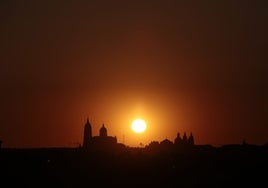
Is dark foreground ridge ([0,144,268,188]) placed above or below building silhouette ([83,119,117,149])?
below

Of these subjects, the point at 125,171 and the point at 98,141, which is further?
the point at 98,141

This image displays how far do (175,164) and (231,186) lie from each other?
90.9 feet

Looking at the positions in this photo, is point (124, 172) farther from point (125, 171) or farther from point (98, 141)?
point (98, 141)

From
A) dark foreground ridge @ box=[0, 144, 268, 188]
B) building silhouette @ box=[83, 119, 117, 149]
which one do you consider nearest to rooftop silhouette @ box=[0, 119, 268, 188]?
dark foreground ridge @ box=[0, 144, 268, 188]

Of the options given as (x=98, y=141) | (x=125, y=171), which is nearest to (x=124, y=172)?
(x=125, y=171)

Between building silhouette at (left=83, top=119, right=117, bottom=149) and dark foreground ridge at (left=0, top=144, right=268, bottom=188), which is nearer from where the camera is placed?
dark foreground ridge at (left=0, top=144, right=268, bottom=188)

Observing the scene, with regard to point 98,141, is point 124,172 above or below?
below

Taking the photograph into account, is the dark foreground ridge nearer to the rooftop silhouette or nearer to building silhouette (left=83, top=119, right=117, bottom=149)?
the rooftop silhouette

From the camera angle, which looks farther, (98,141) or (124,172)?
(98,141)

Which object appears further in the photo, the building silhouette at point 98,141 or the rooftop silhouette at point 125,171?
the building silhouette at point 98,141

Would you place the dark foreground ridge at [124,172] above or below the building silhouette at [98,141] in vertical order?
below

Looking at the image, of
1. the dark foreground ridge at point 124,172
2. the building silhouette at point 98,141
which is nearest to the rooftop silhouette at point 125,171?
the dark foreground ridge at point 124,172

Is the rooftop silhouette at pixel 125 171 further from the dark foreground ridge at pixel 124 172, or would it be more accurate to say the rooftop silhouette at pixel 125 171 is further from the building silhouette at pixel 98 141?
the building silhouette at pixel 98 141

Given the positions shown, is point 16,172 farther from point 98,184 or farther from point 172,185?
point 172,185
